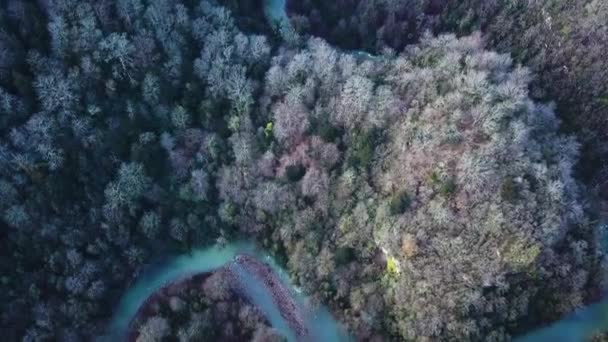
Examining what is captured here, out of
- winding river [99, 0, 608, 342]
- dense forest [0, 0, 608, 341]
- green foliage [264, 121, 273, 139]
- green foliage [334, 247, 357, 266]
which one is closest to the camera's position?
dense forest [0, 0, 608, 341]

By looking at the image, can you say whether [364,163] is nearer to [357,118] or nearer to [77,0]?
[357,118]

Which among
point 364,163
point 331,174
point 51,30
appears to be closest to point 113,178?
point 51,30

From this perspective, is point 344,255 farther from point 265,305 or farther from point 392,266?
point 265,305

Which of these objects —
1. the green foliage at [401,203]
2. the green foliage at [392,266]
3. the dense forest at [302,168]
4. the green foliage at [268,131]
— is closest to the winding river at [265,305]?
the dense forest at [302,168]

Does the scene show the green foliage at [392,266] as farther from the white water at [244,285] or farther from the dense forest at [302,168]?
the white water at [244,285]

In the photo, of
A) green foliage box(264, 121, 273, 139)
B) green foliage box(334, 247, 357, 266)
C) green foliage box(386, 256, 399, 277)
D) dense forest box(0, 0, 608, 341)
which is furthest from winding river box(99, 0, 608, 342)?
green foliage box(264, 121, 273, 139)

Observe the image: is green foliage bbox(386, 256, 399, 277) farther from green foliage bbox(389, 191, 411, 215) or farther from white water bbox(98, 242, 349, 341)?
white water bbox(98, 242, 349, 341)
